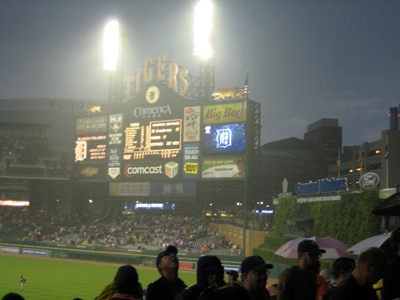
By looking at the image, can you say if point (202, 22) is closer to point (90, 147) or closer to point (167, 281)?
point (90, 147)

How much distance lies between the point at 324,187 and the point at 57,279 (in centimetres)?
1896

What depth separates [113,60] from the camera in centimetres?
6250

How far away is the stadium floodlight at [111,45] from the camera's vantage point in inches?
2454

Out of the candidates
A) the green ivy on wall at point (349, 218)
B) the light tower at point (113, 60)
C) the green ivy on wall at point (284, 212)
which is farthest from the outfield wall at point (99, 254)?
the light tower at point (113, 60)

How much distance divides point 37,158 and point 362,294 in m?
71.3

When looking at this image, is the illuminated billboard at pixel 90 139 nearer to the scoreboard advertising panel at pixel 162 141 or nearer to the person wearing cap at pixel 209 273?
the scoreboard advertising panel at pixel 162 141

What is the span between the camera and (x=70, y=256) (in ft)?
160

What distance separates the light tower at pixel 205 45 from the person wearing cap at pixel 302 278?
44.8 m

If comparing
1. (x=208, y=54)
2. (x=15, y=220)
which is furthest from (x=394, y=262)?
(x=15, y=220)

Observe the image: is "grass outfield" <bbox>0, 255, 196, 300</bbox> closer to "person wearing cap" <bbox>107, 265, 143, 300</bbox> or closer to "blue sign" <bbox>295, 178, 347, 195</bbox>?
"blue sign" <bbox>295, 178, 347, 195</bbox>

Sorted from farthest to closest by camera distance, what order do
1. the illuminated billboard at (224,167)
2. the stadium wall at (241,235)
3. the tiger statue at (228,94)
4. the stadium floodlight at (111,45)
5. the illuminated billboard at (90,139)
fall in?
the stadium floodlight at (111,45)
the illuminated billboard at (90,139)
the tiger statue at (228,94)
the illuminated billboard at (224,167)
the stadium wall at (241,235)

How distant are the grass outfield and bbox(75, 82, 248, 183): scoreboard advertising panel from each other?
1257cm

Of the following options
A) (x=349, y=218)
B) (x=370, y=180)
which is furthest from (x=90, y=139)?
(x=370, y=180)

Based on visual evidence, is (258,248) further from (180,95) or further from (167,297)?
(167,297)
